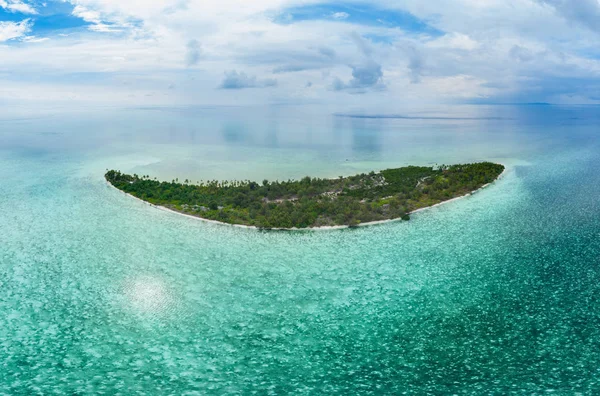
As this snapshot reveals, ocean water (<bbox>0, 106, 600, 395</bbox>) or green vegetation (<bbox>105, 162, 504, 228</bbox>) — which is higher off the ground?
green vegetation (<bbox>105, 162, 504, 228</bbox>)

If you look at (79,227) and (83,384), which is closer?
(83,384)

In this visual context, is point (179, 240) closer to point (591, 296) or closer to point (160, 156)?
point (591, 296)

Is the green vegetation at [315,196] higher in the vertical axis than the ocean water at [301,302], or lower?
higher

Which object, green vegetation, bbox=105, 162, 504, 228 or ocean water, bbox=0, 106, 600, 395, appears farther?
green vegetation, bbox=105, 162, 504, 228

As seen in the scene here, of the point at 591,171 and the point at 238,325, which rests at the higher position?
the point at 591,171

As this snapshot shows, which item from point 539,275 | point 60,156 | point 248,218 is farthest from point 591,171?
point 60,156

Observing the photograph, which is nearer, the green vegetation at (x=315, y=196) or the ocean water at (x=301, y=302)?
the ocean water at (x=301, y=302)
